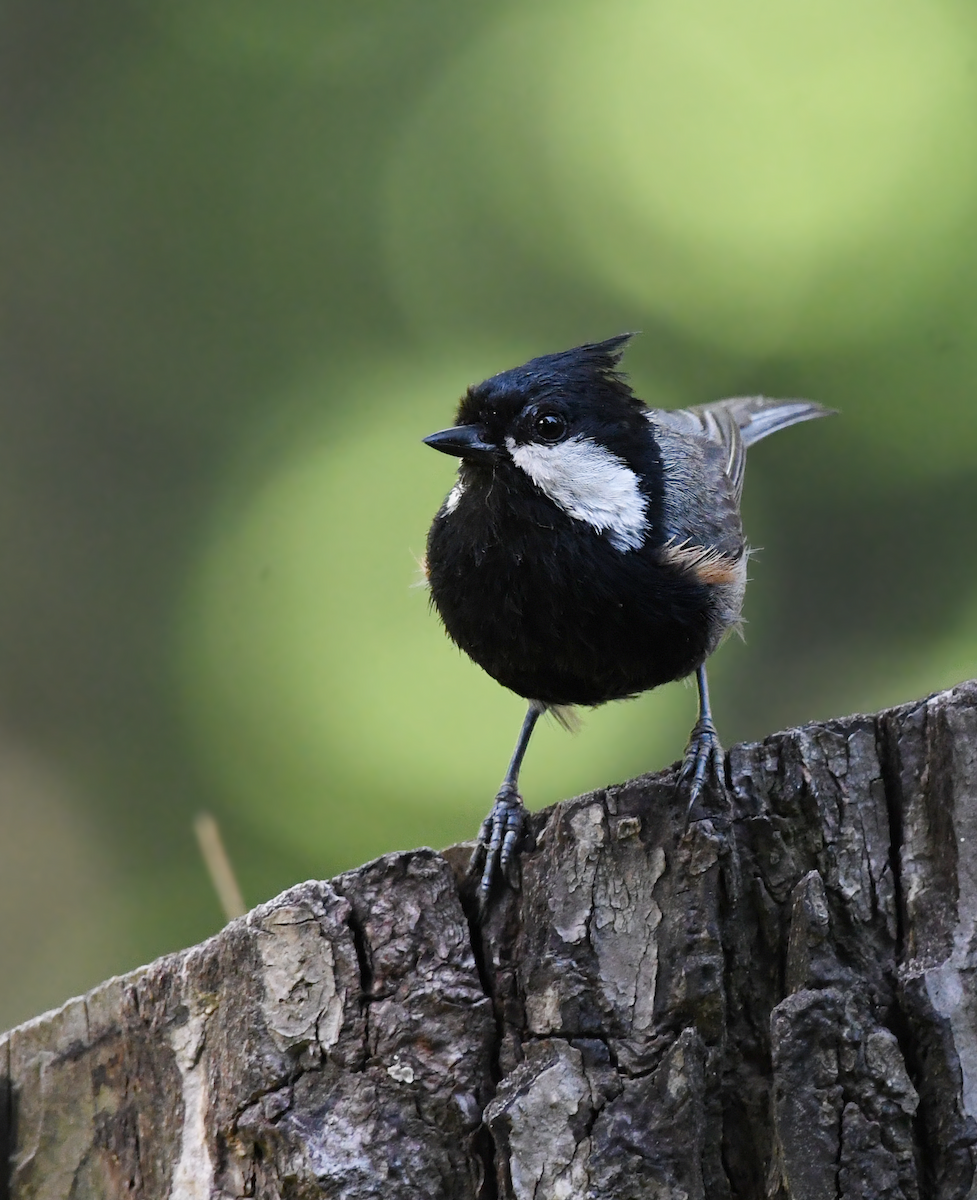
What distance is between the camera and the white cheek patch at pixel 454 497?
346cm

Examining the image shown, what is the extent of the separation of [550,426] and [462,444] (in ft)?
0.76

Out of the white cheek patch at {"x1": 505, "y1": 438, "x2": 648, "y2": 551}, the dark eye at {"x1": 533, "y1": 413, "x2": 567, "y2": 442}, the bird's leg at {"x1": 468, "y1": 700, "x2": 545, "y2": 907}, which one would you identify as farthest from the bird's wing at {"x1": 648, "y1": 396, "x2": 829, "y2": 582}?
the bird's leg at {"x1": 468, "y1": 700, "x2": 545, "y2": 907}

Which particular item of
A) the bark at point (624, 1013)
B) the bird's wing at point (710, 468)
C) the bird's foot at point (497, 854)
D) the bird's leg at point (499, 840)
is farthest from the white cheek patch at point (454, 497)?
the bark at point (624, 1013)

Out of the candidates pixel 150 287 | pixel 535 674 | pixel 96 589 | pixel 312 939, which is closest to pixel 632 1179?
pixel 312 939

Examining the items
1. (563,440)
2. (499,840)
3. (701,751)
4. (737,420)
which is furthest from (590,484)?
(737,420)

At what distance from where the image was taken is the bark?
2.11 metres

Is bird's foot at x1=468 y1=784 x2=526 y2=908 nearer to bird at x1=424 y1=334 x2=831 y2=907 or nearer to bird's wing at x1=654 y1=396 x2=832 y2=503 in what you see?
bird at x1=424 y1=334 x2=831 y2=907

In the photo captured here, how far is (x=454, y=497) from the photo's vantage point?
11.5 ft

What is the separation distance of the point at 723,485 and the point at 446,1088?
2.20 m

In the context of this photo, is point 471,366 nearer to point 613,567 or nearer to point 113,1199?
point 613,567

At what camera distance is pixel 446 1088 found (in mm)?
2400

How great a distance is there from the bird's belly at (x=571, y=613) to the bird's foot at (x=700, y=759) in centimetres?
22

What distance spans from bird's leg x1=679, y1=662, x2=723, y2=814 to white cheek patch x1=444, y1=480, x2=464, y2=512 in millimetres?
807

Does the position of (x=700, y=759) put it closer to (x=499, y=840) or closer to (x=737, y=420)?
(x=499, y=840)
